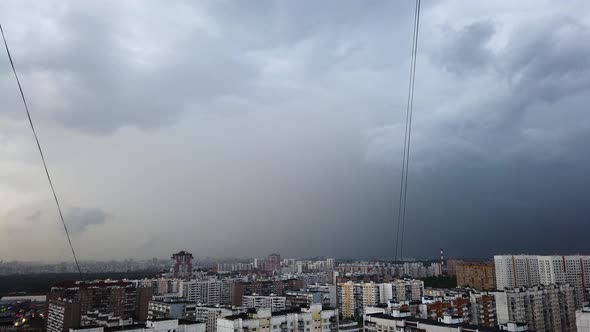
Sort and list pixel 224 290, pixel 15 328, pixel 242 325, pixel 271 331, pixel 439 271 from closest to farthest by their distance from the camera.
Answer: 1. pixel 242 325
2. pixel 271 331
3. pixel 15 328
4. pixel 224 290
5. pixel 439 271

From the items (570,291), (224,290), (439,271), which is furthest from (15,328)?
(439,271)

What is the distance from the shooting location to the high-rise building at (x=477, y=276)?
22453mm

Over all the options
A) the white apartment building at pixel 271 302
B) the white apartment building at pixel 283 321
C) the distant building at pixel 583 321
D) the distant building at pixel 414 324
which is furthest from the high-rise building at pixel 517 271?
the distant building at pixel 583 321

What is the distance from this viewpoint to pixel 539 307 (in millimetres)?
11562

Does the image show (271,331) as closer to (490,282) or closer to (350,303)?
(350,303)

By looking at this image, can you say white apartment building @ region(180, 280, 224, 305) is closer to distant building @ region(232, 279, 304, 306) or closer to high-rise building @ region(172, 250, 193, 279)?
distant building @ region(232, 279, 304, 306)

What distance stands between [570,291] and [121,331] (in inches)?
489

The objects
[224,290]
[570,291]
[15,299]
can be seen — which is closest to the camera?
[570,291]

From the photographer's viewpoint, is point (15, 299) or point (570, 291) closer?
point (570, 291)

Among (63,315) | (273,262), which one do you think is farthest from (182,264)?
(63,315)

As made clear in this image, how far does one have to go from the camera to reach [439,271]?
3584 centimetres

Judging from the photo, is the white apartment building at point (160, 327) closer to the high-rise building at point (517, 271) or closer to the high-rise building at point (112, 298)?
the high-rise building at point (112, 298)

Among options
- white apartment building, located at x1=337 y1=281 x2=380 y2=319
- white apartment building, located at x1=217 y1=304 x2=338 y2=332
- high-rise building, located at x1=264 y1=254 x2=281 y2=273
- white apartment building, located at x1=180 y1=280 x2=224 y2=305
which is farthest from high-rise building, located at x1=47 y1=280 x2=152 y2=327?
high-rise building, located at x1=264 y1=254 x2=281 y2=273

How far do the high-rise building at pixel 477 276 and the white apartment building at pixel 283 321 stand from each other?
16.0 m
